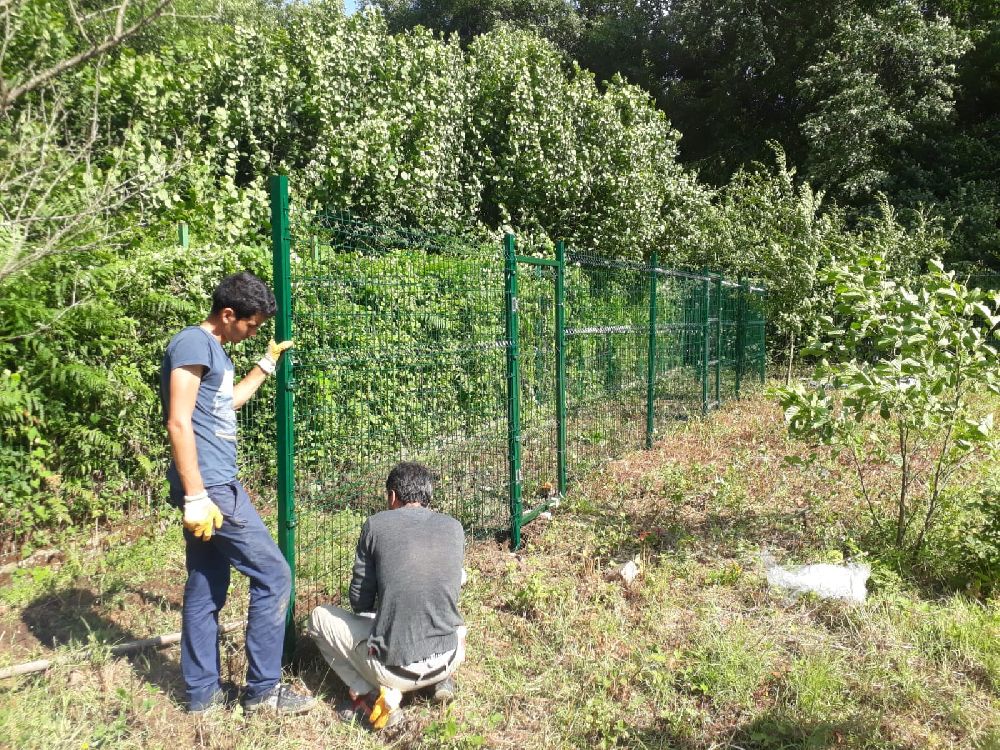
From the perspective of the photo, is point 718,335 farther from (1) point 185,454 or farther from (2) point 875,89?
(2) point 875,89

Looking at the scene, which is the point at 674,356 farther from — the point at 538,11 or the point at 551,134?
the point at 538,11

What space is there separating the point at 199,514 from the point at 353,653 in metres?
0.94

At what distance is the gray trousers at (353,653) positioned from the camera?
2971 millimetres

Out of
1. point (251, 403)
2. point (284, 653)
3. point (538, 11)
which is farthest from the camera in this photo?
point (538, 11)

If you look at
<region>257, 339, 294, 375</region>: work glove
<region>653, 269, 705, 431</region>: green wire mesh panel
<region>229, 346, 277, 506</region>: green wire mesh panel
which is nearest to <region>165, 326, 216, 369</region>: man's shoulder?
<region>257, 339, 294, 375</region>: work glove

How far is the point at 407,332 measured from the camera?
401cm

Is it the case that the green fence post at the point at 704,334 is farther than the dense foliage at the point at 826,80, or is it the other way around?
the dense foliage at the point at 826,80

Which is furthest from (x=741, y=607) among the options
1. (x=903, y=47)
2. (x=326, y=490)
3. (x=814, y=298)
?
(x=903, y=47)

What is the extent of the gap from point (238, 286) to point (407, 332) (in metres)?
1.26

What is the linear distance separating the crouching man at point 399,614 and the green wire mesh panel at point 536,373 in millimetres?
2194

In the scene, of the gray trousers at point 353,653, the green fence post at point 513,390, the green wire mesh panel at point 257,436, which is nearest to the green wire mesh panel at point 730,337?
the green fence post at point 513,390

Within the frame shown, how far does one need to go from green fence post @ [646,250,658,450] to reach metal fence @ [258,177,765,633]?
0.10ft

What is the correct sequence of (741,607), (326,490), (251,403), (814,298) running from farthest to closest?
(814,298) → (251,403) → (741,607) → (326,490)

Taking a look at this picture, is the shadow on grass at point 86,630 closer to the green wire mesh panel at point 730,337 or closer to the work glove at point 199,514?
the work glove at point 199,514
